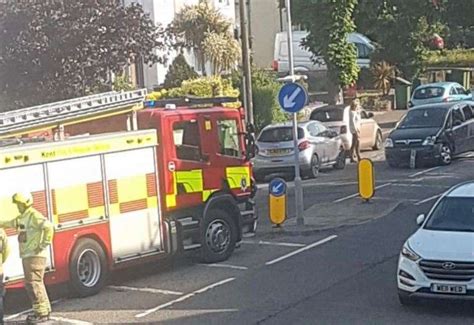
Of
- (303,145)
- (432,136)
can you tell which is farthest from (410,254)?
(432,136)

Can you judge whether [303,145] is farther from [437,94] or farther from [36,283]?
[36,283]

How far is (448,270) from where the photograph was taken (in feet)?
44.1

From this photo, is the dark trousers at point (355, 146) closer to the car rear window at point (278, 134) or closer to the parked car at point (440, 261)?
the car rear window at point (278, 134)

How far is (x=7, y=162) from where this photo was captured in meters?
15.0

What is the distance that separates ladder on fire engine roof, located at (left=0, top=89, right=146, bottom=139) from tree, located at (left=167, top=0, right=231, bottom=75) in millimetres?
31099

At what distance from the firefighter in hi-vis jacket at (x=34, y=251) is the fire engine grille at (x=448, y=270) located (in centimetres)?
472

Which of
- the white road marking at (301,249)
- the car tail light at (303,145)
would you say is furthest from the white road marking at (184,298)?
the car tail light at (303,145)

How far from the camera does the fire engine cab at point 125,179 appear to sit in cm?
1556

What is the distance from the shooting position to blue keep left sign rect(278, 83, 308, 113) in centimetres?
2100

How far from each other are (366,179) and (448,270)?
10052mm

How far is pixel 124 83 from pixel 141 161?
20240 millimetres

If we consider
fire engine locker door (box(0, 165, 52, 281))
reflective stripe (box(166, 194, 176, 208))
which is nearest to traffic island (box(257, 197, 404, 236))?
reflective stripe (box(166, 194, 176, 208))

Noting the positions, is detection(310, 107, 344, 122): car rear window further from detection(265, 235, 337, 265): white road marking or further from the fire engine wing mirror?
the fire engine wing mirror

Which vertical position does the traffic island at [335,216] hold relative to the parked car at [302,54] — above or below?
below
